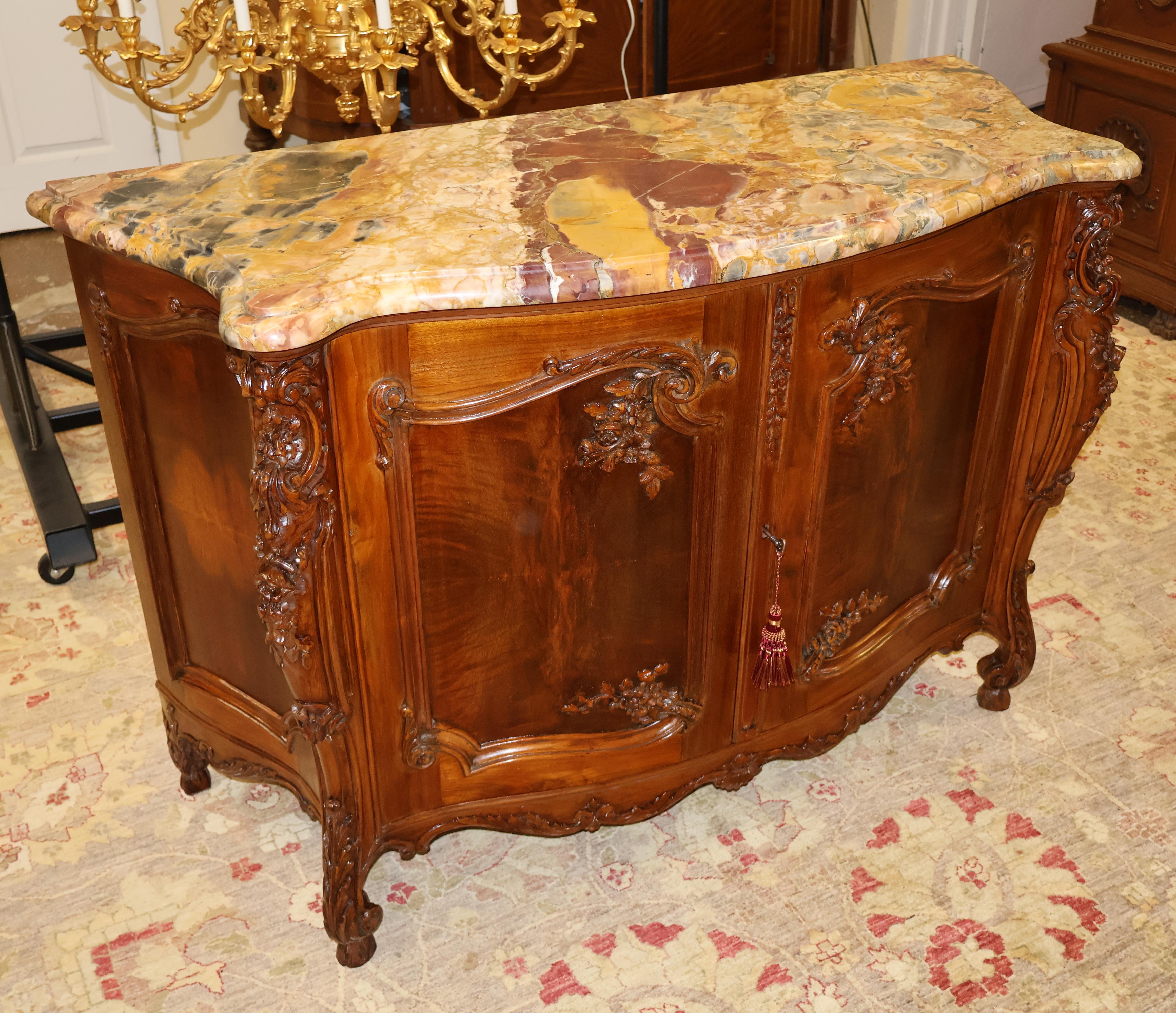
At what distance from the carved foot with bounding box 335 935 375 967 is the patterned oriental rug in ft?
0.08

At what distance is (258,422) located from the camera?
134 centimetres

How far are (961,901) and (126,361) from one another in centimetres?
148

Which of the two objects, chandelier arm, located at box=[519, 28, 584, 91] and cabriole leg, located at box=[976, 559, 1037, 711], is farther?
cabriole leg, located at box=[976, 559, 1037, 711]

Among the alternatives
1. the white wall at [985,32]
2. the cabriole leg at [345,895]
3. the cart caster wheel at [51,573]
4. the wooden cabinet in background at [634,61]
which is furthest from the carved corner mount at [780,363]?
the white wall at [985,32]

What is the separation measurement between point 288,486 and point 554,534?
1.23 ft

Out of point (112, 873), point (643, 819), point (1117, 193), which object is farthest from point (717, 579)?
point (112, 873)

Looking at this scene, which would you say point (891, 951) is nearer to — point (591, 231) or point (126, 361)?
point (591, 231)

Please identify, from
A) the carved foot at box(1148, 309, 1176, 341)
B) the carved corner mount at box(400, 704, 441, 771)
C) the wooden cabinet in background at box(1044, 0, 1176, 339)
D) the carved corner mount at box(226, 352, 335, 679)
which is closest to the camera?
the carved corner mount at box(226, 352, 335, 679)

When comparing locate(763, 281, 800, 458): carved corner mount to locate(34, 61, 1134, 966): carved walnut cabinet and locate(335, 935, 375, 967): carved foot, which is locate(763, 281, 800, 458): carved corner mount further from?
locate(335, 935, 375, 967): carved foot

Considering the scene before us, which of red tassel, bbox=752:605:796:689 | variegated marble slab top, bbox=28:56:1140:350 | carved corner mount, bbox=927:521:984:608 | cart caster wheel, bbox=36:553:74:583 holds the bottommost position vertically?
cart caster wheel, bbox=36:553:74:583

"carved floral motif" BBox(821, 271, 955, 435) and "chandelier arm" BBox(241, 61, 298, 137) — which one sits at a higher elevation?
"chandelier arm" BBox(241, 61, 298, 137)

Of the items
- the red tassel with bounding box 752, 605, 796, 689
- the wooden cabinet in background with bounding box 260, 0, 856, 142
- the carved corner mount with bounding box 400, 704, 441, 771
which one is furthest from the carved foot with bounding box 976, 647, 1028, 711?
the wooden cabinet in background with bounding box 260, 0, 856, 142

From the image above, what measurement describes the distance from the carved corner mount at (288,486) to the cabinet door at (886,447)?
0.59 meters

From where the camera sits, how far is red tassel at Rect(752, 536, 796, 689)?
1.76m
